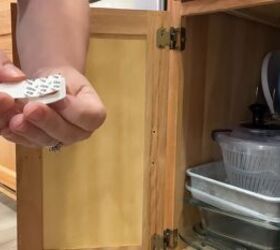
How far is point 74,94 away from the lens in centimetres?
46

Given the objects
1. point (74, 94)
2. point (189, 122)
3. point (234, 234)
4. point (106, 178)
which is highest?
point (74, 94)

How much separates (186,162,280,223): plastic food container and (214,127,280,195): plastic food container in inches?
1.1

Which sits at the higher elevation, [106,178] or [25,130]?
[25,130]

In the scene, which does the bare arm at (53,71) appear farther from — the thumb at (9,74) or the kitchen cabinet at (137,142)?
the kitchen cabinet at (137,142)

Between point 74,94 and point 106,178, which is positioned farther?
point 106,178

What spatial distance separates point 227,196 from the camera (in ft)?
2.85

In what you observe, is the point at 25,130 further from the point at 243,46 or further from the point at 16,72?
the point at 243,46

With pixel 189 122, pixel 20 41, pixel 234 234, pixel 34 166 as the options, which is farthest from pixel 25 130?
pixel 234 234

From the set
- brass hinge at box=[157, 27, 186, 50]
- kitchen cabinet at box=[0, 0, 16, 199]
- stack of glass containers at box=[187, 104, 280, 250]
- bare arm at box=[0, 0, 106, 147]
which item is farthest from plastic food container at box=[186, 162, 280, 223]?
kitchen cabinet at box=[0, 0, 16, 199]

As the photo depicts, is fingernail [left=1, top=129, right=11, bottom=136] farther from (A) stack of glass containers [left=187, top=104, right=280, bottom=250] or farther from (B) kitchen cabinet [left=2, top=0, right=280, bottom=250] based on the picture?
(A) stack of glass containers [left=187, top=104, right=280, bottom=250]

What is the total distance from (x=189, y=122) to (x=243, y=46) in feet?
0.85

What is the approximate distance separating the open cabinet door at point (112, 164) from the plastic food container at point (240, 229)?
0.45ft

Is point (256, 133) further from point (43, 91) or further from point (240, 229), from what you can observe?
A: point (43, 91)

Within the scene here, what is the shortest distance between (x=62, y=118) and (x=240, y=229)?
0.62 m
